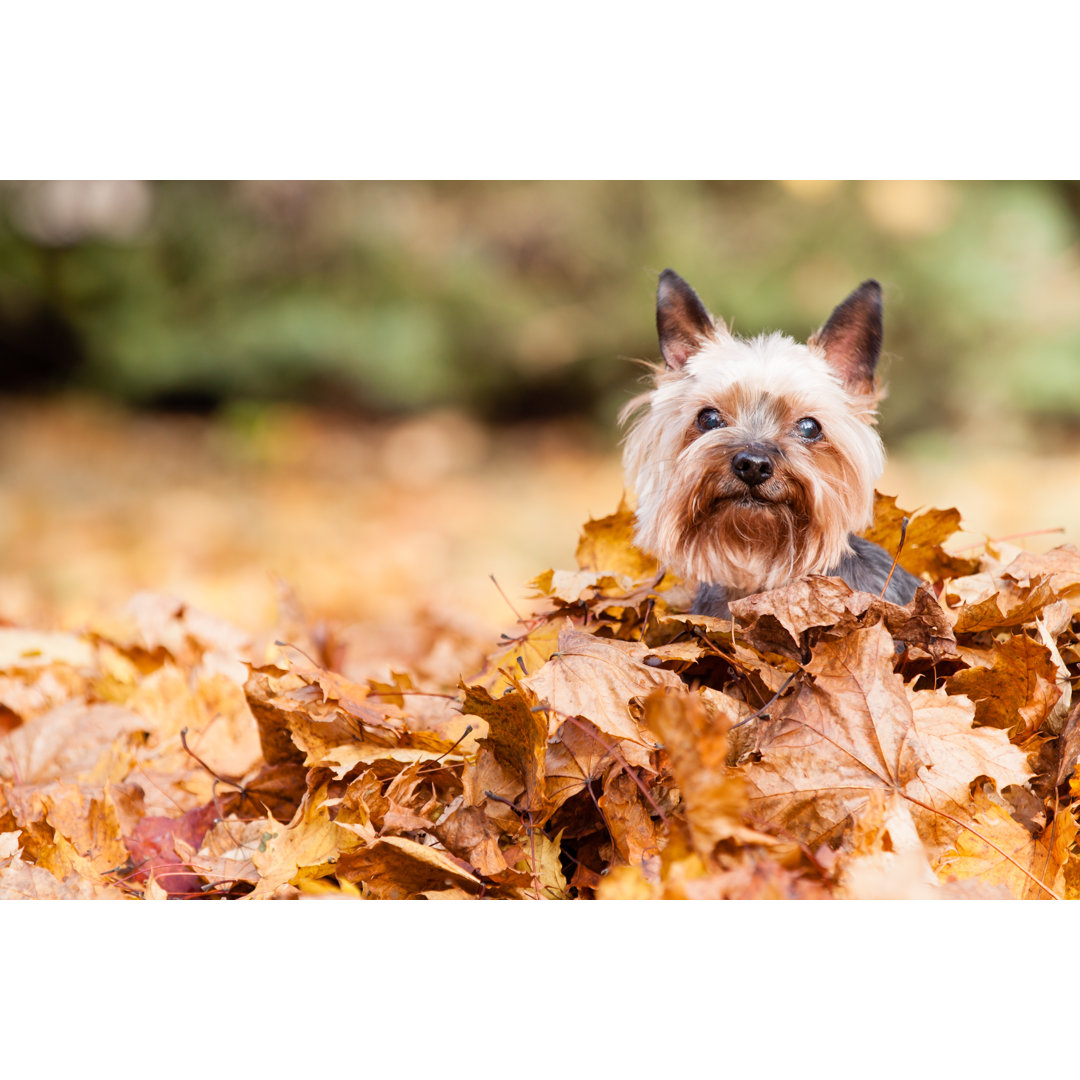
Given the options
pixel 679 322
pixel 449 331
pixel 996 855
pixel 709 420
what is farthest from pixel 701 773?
pixel 449 331

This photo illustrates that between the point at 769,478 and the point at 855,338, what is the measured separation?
1.55ft

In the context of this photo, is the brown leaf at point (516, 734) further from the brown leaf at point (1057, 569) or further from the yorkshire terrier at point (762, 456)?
the brown leaf at point (1057, 569)

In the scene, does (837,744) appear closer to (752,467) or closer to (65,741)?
(752,467)

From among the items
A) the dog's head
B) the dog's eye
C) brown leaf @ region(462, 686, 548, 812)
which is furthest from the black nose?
brown leaf @ region(462, 686, 548, 812)

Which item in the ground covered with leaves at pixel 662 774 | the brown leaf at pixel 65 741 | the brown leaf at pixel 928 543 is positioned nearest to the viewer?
the ground covered with leaves at pixel 662 774

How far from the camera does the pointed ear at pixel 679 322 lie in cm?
261

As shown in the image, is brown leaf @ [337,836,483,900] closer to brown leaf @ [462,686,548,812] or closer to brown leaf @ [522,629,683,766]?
brown leaf @ [462,686,548,812]

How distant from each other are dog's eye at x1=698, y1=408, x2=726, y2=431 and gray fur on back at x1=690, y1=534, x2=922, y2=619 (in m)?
0.38

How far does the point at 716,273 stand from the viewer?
29.7ft

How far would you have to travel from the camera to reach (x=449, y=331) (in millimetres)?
9914

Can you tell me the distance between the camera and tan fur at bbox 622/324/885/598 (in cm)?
245

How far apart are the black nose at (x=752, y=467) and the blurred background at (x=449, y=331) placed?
543 cm

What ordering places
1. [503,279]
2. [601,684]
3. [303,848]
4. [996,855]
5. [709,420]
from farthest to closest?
1. [503,279]
2. [709,420]
3. [303,848]
4. [601,684]
5. [996,855]

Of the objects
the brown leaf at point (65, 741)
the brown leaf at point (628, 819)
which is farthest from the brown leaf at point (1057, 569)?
the brown leaf at point (65, 741)
